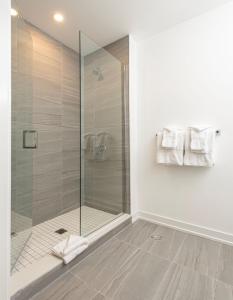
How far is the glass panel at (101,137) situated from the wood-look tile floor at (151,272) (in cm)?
40

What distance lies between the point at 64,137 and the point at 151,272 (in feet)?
6.36

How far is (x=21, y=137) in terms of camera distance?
1.73 metres

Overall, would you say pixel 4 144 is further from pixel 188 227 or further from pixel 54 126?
pixel 188 227

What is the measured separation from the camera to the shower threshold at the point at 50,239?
123cm

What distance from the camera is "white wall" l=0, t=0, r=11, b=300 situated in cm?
90

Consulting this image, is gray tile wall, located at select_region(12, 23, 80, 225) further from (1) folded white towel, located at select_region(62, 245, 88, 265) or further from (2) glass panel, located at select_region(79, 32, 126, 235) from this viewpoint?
(1) folded white towel, located at select_region(62, 245, 88, 265)

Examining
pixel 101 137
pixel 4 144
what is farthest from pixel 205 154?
pixel 4 144

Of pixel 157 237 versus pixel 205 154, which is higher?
pixel 205 154

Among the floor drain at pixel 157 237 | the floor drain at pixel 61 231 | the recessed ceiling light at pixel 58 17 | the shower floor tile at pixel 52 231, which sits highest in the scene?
the recessed ceiling light at pixel 58 17

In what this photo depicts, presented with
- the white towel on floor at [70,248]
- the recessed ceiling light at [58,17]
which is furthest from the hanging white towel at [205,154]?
the recessed ceiling light at [58,17]

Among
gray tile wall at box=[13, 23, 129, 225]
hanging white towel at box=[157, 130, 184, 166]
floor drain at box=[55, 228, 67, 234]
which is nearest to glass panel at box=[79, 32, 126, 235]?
gray tile wall at box=[13, 23, 129, 225]

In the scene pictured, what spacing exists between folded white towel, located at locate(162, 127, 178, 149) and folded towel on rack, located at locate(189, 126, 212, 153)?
0.63 ft

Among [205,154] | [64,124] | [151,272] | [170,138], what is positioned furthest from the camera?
[64,124]

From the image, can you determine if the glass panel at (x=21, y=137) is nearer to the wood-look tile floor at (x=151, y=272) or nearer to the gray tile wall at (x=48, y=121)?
the gray tile wall at (x=48, y=121)
